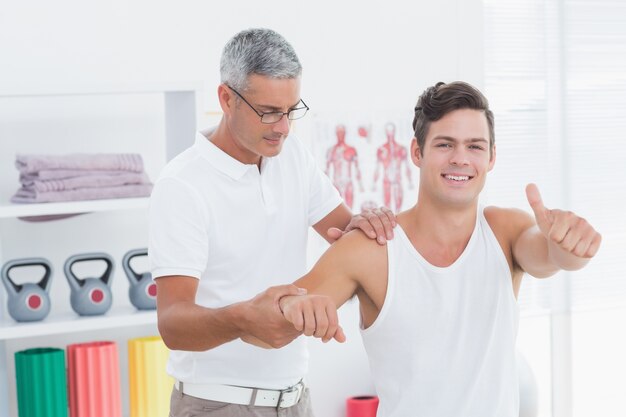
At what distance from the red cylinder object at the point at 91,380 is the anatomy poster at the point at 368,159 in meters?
1.22

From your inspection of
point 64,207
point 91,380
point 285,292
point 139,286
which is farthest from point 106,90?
point 285,292

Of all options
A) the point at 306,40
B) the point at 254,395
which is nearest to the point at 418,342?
the point at 254,395

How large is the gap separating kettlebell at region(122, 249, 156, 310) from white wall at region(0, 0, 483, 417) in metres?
0.42

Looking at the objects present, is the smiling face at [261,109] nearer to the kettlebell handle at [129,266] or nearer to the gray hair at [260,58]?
the gray hair at [260,58]

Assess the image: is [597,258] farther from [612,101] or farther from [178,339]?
[178,339]

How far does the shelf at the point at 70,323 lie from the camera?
2.84 m

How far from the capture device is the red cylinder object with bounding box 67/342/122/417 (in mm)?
2953

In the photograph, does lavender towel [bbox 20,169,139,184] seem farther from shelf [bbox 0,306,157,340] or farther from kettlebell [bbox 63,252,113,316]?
shelf [bbox 0,306,157,340]

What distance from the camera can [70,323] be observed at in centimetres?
290

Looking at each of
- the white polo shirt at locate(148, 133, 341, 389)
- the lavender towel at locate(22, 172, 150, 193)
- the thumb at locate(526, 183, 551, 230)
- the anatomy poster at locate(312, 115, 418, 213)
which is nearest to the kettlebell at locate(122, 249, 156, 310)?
the lavender towel at locate(22, 172, 150, 193)

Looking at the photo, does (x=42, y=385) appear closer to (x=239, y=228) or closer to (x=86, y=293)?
(x=86, y=293)

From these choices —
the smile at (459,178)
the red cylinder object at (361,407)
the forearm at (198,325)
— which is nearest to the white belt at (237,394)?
the forearm at (198,325)

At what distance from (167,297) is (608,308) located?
9.55 feet

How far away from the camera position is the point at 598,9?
4.19 m
